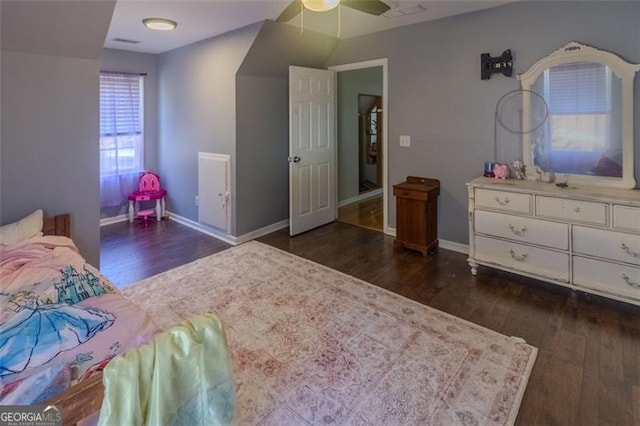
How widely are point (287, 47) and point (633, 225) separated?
3624 mm

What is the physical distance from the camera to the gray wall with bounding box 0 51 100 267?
2.45 m

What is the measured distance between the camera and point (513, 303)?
2.89m

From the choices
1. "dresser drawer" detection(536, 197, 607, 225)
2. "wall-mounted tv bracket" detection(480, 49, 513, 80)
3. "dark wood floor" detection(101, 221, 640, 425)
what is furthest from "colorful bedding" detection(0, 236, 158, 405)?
"wall-mounted tv bracket" detection(480, 49, 513, 80)

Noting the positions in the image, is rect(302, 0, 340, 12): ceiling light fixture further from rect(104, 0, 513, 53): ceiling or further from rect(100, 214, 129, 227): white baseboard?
rect(100, 214, 129, 227): white baseboard

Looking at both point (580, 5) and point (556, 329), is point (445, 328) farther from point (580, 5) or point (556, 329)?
point (580, 5)

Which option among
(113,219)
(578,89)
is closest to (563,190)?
(578,89)

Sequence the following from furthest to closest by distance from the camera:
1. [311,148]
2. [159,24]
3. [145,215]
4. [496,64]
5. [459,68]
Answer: [145,215]
[311,148]
[459,68]
[159,24]
[496,64]

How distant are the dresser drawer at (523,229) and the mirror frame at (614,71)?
58cm

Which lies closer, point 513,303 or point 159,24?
point 513,303

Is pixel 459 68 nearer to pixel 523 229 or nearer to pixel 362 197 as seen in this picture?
pixel 523 229

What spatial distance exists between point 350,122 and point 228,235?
2.87m

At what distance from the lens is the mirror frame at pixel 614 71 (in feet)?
9.32

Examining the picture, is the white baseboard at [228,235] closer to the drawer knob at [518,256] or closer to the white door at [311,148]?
the white door at [311,148]

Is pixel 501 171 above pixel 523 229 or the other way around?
above
